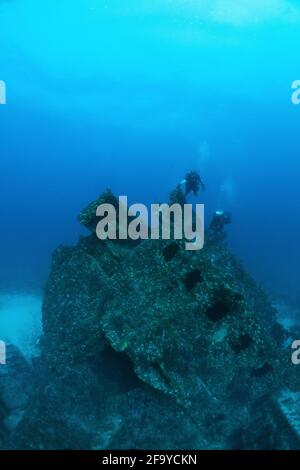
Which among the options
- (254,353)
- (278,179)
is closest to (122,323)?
(254,353)

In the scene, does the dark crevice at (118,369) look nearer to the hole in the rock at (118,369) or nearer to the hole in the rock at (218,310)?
the hole in the rock at (118,369)

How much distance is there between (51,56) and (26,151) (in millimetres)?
79069

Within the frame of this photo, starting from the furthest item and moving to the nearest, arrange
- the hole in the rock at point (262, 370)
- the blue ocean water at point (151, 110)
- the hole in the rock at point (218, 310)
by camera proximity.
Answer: the blue ocean water at point (151, 110)
the hole in the rock at point (262, 370)
the hole in the rock at point (218, 310)

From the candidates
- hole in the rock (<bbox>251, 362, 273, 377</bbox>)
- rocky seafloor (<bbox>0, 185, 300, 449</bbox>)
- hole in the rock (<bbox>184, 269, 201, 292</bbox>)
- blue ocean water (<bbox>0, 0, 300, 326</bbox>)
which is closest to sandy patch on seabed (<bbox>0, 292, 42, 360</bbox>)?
blue ocean water (<bbox>0, 0, 300, 326</bbox>)

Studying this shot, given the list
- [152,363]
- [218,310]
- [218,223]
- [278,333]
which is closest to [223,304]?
[218,310]

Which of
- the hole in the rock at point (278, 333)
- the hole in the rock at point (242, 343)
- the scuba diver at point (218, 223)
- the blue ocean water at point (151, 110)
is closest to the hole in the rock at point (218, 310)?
the hole in the rock at point (242, 343)

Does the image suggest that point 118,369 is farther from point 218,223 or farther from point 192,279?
point 218,223

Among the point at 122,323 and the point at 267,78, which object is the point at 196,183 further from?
the point at 267,78

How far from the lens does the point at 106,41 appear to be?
55594 millimetres

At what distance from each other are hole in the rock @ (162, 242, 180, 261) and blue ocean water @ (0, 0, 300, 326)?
2056 cm

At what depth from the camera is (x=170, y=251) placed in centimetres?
758

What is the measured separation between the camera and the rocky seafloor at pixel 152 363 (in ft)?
23.2

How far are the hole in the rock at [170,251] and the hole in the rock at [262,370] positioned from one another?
3.44 metres

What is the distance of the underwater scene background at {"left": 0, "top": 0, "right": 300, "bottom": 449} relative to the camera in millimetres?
7305
